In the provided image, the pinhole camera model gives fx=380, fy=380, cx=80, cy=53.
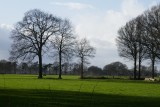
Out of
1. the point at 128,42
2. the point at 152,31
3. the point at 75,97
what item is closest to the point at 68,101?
the point at 75,97

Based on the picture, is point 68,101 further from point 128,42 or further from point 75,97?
point 128,42

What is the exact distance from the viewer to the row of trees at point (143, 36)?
69750 millimetres

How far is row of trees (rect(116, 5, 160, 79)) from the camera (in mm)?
69750

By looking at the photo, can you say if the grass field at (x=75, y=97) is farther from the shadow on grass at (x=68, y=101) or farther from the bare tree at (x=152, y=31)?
the bare tree at (x=152, y=31)

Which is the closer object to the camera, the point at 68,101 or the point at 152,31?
the point at 68,101

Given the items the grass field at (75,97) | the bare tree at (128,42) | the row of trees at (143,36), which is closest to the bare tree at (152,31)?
the row of trees at (143,36)

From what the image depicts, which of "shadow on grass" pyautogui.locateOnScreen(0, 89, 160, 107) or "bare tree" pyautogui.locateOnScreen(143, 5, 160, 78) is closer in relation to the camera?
"shadow on grass" pyautogui.locateOnScreen(0, 89, 160, 107)

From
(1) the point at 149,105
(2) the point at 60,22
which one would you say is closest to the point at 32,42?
(2) the point at 60,22

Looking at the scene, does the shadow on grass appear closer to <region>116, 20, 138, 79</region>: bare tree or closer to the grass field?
the grass field

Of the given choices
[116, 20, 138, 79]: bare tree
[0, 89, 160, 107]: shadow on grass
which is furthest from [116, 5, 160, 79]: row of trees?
[0, 89, 160, 107]: shadow on grass

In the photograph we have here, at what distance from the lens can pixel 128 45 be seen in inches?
A: 3430

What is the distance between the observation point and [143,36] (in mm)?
71438

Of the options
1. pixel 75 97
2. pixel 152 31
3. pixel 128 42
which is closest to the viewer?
pixel 75 97

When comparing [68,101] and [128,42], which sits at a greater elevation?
[128,42]
